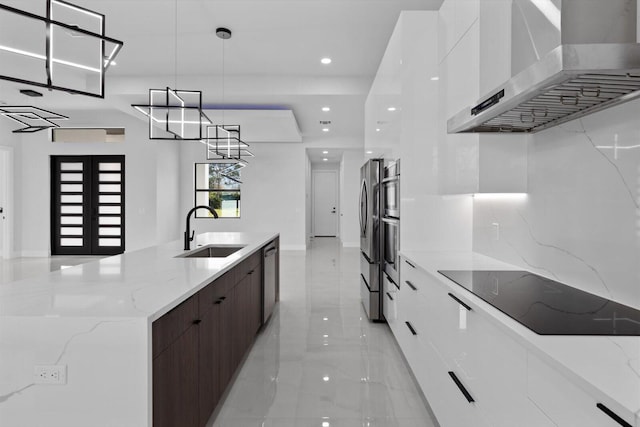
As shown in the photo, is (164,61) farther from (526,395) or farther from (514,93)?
(526,395)

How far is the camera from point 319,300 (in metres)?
4.66

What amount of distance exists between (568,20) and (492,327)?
119 centimetres

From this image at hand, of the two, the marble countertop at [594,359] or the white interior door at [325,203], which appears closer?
the marble countertop at [594,359]

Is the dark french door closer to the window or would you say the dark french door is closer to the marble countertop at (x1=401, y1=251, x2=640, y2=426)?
the window

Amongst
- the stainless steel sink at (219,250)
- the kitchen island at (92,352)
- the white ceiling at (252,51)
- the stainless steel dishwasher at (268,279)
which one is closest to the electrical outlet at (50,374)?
the kitchen island at (92,352)

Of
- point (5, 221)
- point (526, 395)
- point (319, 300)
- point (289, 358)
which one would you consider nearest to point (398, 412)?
point (289, 358)

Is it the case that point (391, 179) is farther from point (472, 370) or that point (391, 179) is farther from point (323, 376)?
point (472, 370)

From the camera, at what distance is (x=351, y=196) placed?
10.3 meters


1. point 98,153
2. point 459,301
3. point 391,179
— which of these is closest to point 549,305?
point 459,301

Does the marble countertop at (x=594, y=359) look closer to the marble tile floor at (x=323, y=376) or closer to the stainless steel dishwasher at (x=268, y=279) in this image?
the marble tile floor at (x=323, y=376)

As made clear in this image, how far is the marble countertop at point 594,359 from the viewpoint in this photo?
0.73 m

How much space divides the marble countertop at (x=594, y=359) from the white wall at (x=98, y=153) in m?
8.33

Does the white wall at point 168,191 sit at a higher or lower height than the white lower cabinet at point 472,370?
higher

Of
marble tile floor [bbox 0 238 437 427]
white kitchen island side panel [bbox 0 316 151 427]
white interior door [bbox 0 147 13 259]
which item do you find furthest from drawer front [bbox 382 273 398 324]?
white interior door [bbox 0 147 13 259]
